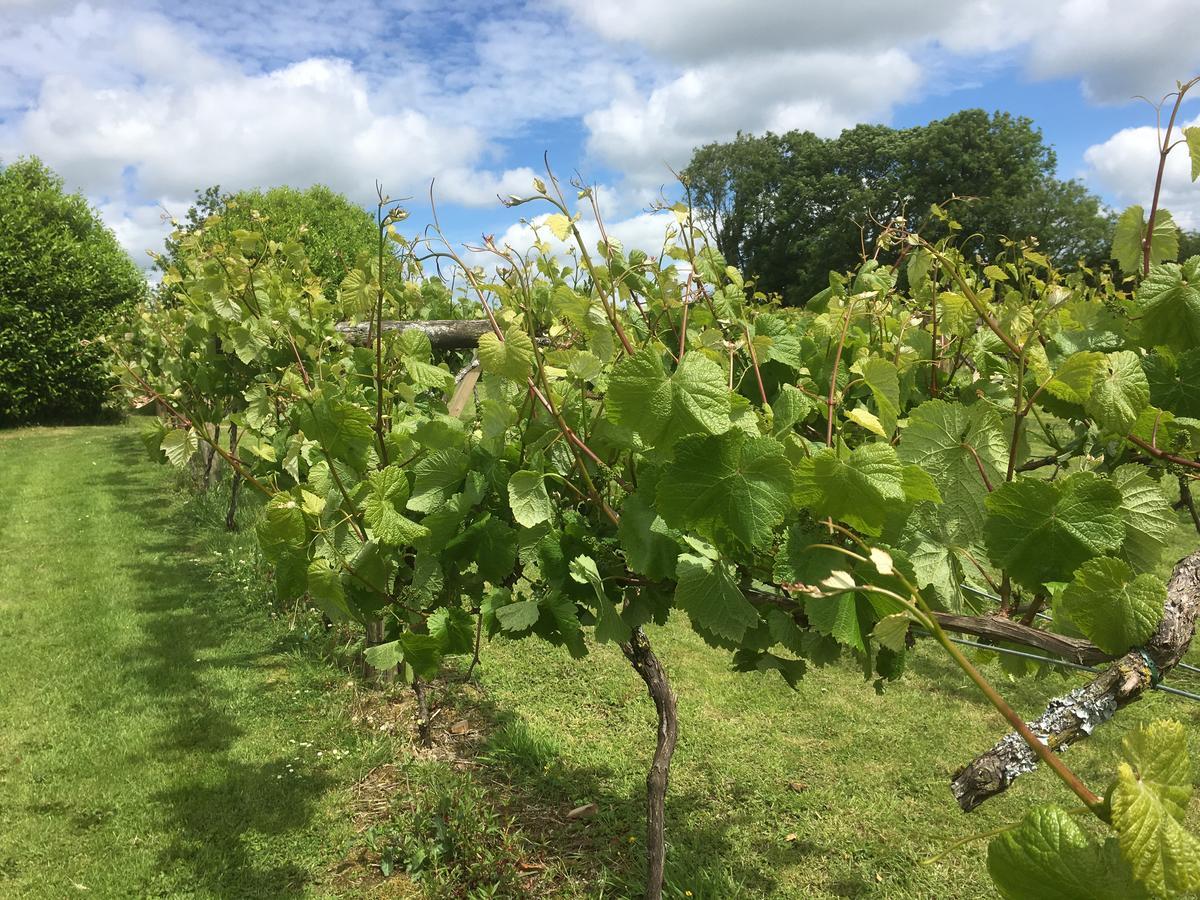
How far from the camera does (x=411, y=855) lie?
306 cm

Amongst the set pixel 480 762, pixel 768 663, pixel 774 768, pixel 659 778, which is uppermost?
pixel 768 663

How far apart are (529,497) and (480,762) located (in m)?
2.83

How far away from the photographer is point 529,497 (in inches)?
55.5

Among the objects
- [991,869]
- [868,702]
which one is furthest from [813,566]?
[868,702]

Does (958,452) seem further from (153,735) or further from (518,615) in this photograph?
(153,735)

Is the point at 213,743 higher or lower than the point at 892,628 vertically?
lower

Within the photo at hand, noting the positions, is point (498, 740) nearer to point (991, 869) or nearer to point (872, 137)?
point (991, 869)

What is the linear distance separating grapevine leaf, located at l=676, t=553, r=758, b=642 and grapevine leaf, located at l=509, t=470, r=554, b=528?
0.89ft

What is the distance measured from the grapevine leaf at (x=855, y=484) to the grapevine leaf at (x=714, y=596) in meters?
0.22

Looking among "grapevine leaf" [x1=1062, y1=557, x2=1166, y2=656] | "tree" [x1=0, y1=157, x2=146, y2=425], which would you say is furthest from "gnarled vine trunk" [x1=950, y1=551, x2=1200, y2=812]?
"tree" [x1=0, y1=157, x2=146, y2=425]

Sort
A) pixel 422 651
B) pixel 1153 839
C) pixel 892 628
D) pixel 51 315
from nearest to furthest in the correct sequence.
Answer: pixel 1153 839 < pixel 892 628 < pixel 422 651 < pixel 51 315

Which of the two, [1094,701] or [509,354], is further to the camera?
[509,354]

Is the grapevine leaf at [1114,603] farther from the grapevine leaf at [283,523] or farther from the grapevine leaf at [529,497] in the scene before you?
the grapevine leaf at [283,523]

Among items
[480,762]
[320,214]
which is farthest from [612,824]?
[320,214]
